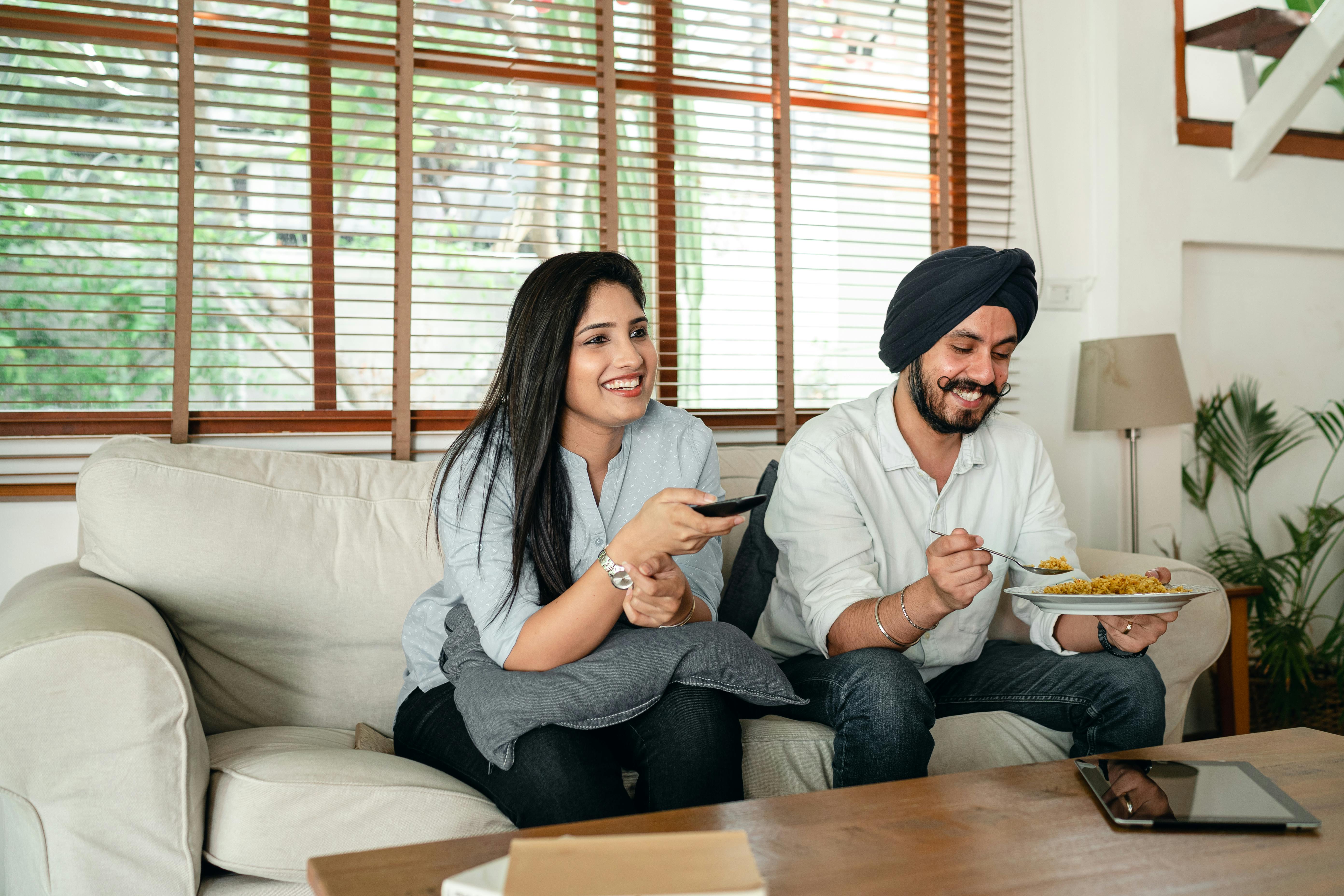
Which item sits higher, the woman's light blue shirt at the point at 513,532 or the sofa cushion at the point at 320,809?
the woman's light blue shirt at the point at 513,532

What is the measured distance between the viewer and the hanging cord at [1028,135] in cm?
312

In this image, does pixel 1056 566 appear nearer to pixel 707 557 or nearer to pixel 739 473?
pixel 707 557

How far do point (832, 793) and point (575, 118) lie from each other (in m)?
2.05

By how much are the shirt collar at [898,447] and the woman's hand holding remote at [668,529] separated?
0.63 metres

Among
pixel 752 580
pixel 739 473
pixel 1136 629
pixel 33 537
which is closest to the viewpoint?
pixel 1136 629

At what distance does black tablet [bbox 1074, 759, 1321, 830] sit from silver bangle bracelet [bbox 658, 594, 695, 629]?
22.5 inches

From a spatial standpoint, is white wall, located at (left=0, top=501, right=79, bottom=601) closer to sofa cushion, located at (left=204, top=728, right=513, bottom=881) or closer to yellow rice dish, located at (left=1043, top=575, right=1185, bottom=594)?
sofa cushion, located at (left=204, top=728, right=513, bottom=881)

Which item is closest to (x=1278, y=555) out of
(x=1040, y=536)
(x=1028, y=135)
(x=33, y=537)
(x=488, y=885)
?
(x=1028, y=135)

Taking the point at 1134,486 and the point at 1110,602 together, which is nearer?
the point at 1110,602

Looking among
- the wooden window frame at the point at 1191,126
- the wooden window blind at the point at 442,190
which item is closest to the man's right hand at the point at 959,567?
the wooden window blind at the point at 442,190

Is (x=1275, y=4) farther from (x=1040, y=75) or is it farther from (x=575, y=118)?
(x=575, y=118)

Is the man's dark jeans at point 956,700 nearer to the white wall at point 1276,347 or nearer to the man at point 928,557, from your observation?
the man at point 928,557

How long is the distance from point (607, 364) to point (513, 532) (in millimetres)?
315

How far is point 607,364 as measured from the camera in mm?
1591
